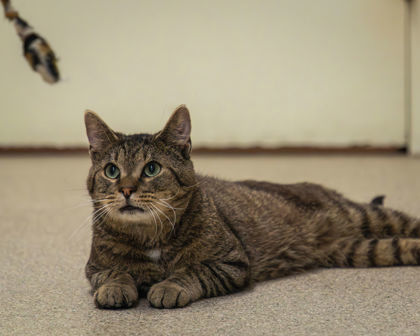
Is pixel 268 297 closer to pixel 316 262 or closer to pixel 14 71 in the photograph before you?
pixel 316 262

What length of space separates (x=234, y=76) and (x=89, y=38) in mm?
1280

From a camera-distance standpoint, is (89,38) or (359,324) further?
(89,38)

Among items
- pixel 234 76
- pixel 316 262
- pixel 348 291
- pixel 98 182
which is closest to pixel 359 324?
pixel 348 291

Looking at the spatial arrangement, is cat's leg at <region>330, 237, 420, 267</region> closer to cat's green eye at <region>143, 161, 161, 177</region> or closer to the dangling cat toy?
cat's green eye at <region>143, 161, 161, 177</region>

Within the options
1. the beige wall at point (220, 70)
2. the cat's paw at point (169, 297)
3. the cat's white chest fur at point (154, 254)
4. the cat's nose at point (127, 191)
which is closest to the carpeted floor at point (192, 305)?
the cat's paw at point (169, 297)

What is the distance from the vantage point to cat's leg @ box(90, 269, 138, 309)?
1.38 meters

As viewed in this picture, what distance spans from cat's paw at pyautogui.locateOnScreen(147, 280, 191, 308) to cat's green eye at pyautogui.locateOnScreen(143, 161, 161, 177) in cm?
27

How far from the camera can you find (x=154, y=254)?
1477 millimetres

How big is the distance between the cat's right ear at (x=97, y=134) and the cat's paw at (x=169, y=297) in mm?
400

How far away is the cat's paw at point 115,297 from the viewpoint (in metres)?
1.38

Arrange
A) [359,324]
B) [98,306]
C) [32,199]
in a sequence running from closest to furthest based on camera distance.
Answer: [359,324] → [98,306] → [32,199]

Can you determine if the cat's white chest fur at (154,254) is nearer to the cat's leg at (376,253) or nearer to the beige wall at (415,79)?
the cat's leg at (376,253)

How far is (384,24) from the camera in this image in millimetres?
4703

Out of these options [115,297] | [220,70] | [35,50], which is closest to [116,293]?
[115,297]
